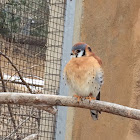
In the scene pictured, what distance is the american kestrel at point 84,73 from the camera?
1.47 m

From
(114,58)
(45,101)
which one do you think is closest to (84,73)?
(45,101)

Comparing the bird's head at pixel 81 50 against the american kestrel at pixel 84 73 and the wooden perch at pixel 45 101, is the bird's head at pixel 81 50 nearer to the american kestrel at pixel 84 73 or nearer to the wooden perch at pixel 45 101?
the american kestrel at pixel 84 73

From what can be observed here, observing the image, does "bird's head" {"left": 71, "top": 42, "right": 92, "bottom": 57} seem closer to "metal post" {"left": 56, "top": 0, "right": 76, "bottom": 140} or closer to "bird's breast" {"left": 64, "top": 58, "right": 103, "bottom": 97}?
"bird's breast" {"left": 64, "top": 58, "right": 103, "bottom": 97}

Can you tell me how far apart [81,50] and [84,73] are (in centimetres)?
13

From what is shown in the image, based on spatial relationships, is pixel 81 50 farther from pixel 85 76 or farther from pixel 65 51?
pixel 65 51

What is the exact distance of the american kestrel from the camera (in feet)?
4.81

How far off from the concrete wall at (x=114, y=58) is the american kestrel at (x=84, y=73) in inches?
20.2

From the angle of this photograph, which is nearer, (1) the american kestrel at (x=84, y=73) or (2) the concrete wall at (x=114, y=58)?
(1) the american kestrel at (x=84, y=73)

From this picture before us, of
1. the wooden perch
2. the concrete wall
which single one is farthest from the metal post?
the wooden perch

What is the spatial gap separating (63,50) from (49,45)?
200mm

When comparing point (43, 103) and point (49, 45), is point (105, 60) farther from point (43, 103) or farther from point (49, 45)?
point (43, 103)

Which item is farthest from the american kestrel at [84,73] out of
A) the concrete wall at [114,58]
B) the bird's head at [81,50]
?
the concrete wall at [114,58]

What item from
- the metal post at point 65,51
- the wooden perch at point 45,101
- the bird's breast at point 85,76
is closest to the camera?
the wooden perch at point 45,101

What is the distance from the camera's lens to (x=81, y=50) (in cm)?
152
